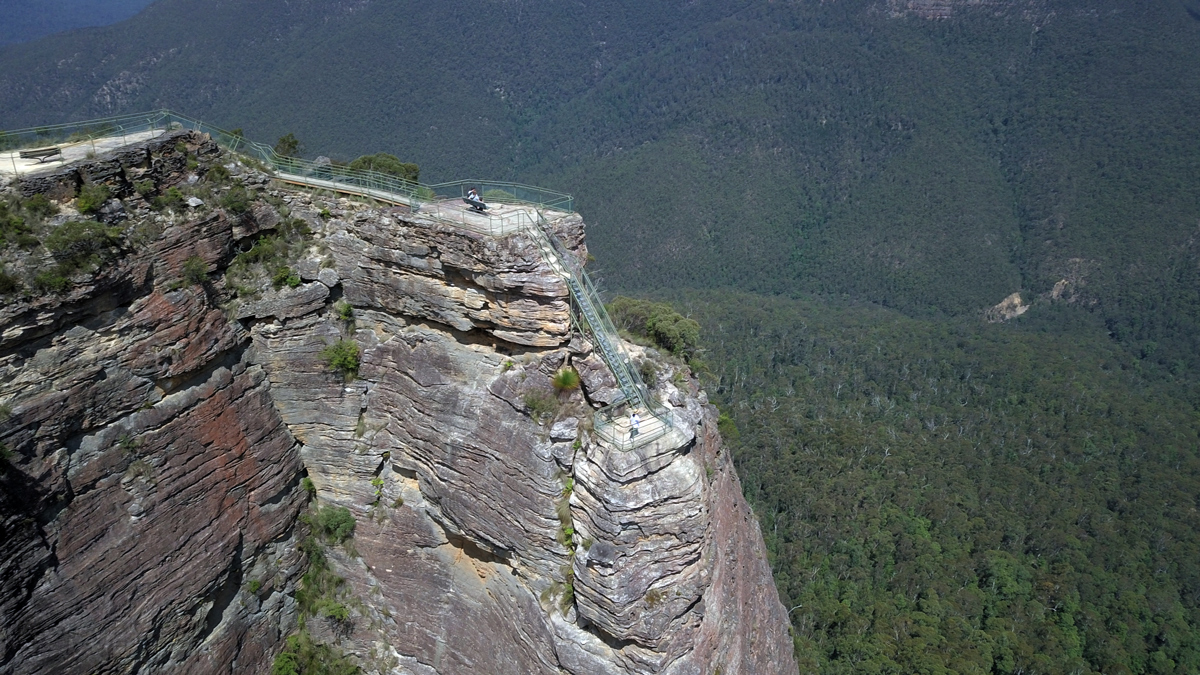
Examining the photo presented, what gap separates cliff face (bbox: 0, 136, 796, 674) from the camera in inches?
659

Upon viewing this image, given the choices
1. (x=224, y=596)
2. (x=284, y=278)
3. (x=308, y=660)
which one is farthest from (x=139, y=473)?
(x=308, y=660)

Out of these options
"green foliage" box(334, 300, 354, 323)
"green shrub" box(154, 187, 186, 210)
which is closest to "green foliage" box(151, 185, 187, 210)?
"green shrub" box(154, 187, 186, 210)

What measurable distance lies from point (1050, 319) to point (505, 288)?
128 m

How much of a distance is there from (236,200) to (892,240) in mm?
135288

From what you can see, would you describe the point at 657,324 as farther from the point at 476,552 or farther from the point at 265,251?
the point at 265,251

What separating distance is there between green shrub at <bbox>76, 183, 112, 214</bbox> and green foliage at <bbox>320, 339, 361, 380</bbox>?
21.7 ft

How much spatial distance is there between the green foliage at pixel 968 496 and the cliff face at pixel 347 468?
1887 centimetres

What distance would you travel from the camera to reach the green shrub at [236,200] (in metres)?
20.1

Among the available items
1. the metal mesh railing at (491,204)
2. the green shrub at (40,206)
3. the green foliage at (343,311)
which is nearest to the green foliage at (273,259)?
the green foliage at (343,311)

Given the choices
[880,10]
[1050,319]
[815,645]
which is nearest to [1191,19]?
[880,10]

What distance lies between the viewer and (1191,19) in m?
158

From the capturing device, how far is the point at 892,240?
136 m

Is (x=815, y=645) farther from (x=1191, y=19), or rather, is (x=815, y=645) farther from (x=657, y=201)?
(x=1191, y=19)

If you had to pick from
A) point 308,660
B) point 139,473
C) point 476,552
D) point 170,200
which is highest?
point 170,200
